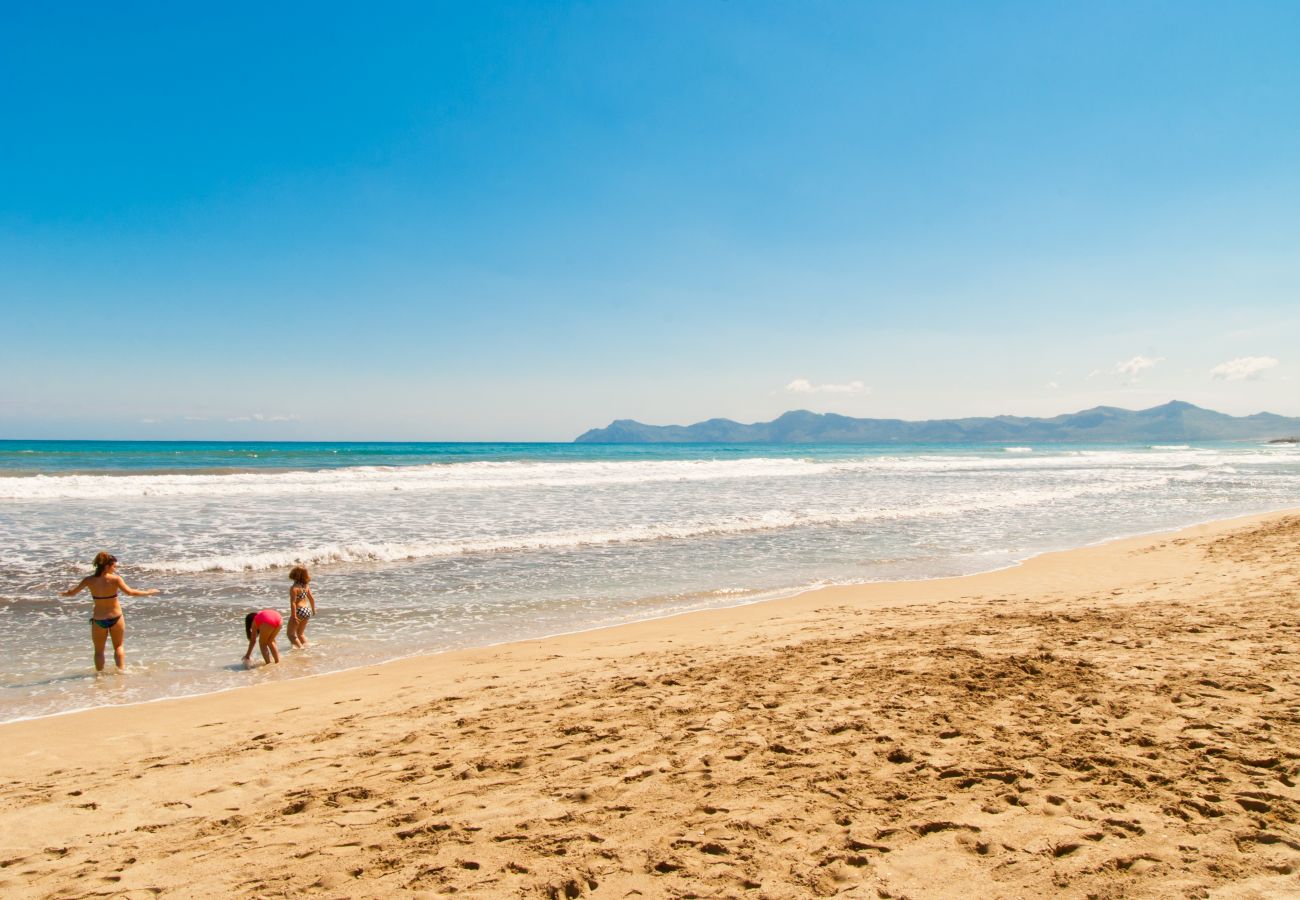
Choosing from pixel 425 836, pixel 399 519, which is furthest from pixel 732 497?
pixel 425 836

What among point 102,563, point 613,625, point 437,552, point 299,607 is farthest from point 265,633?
point 437,552

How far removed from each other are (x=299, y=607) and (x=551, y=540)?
23.0 ft

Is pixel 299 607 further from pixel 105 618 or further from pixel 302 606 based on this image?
pixel 105 618

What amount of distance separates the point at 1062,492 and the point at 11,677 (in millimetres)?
30037

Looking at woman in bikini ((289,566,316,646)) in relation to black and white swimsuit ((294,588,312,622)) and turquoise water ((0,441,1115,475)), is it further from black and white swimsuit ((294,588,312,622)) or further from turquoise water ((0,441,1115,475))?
turquoise water ((0,441,1115,475))

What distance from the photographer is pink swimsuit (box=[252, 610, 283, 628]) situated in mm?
7203

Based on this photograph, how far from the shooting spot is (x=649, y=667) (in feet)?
21.3

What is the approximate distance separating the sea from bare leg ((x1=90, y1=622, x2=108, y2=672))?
0.16 metres

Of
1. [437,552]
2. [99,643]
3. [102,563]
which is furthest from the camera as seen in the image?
[437,552]

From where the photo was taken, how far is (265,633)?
7.18 meters

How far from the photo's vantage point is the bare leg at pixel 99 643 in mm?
6926

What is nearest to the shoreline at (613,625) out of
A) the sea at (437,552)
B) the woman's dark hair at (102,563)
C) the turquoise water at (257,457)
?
the sea at (437,552)

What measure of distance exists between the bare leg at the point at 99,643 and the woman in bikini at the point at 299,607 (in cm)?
169

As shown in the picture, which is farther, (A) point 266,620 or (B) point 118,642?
(A) point 266,620
